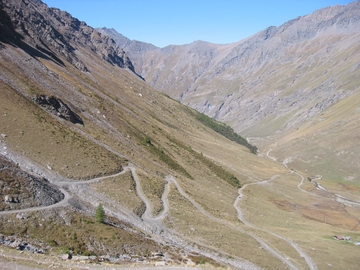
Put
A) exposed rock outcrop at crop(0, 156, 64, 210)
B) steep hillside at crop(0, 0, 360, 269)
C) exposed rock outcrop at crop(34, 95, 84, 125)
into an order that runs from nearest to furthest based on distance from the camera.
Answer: steep hillside at crop(0, 0, 360, 269), exposed rock outcrop at crop(0, 156, 64, 210), exposed rock outcrop at crop(34, 95, 84, 125)

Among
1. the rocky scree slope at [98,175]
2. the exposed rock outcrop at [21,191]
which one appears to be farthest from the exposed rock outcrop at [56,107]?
the exposed rock outcrop at [21,191]

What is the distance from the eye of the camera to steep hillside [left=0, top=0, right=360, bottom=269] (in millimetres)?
39844

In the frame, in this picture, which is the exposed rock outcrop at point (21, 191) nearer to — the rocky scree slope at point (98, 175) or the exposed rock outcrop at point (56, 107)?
the rocky scree slope at point (98, 175)

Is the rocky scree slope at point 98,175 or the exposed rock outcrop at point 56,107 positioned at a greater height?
the exposed rock outcrop at point 56,107

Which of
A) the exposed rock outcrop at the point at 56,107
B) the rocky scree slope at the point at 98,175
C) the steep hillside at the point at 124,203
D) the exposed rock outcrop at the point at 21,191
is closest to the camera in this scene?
the steep hillside at the point at 124,203

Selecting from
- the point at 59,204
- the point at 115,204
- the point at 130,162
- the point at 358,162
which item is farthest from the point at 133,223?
the point at 358,162

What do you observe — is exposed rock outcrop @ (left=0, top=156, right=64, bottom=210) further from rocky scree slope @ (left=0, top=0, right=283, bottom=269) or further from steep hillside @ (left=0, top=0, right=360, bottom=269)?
rocky scree slope @ (left=0, top=0, right=283, bottom=269)

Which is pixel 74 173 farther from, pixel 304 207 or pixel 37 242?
pixel 304 207

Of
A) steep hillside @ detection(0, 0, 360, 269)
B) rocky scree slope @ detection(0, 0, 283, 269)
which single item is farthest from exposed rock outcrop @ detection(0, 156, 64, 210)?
rocky scree slope @ detection(0, 0, 283, 269)

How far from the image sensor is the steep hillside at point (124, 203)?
3984cm

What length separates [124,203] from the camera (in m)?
59.4

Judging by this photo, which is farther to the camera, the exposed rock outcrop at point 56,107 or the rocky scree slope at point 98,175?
the exposed rock outcrop at point 56,107

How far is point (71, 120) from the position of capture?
281 feet

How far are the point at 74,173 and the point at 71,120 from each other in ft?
89.7
